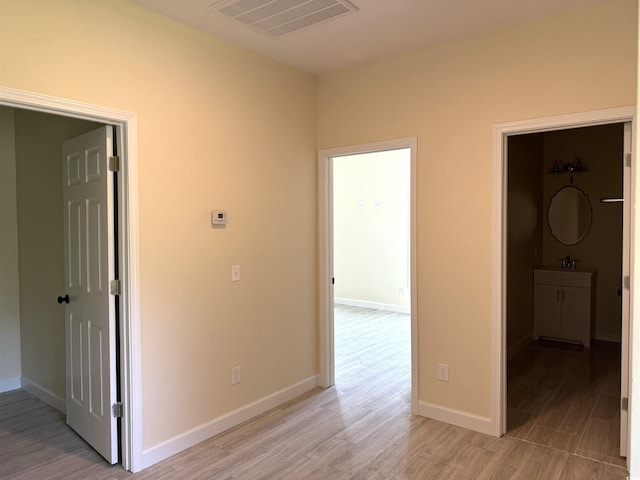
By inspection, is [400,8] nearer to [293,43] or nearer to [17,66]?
[293,43]

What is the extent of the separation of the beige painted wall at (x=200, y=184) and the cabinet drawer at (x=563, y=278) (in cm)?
305

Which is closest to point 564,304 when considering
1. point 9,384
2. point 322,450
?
point 322,450

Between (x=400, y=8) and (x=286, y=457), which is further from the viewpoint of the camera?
(x=286, y=457)

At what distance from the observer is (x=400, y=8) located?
268cm

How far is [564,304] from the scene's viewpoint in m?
5.30

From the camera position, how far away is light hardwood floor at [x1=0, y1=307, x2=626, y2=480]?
2680mm

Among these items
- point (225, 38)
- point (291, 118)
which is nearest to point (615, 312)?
point (291, 118)

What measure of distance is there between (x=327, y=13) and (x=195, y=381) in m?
2.49

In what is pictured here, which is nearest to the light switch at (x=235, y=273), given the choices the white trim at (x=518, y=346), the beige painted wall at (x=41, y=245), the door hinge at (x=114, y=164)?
the door hinge at (x=114, y=164)

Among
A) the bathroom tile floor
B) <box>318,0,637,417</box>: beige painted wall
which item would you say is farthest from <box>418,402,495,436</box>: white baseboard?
the bathroom tile floor

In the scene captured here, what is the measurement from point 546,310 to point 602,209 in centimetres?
142

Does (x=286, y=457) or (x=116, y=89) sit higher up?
(x=116, y=89)

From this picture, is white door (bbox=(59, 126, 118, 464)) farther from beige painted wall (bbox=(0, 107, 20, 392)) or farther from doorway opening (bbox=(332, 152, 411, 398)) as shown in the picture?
doorway opening (bbox=(332, 152, 411, 398))

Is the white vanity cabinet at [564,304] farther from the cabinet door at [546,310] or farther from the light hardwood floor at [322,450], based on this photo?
the light hardwood floor at [322,450]
